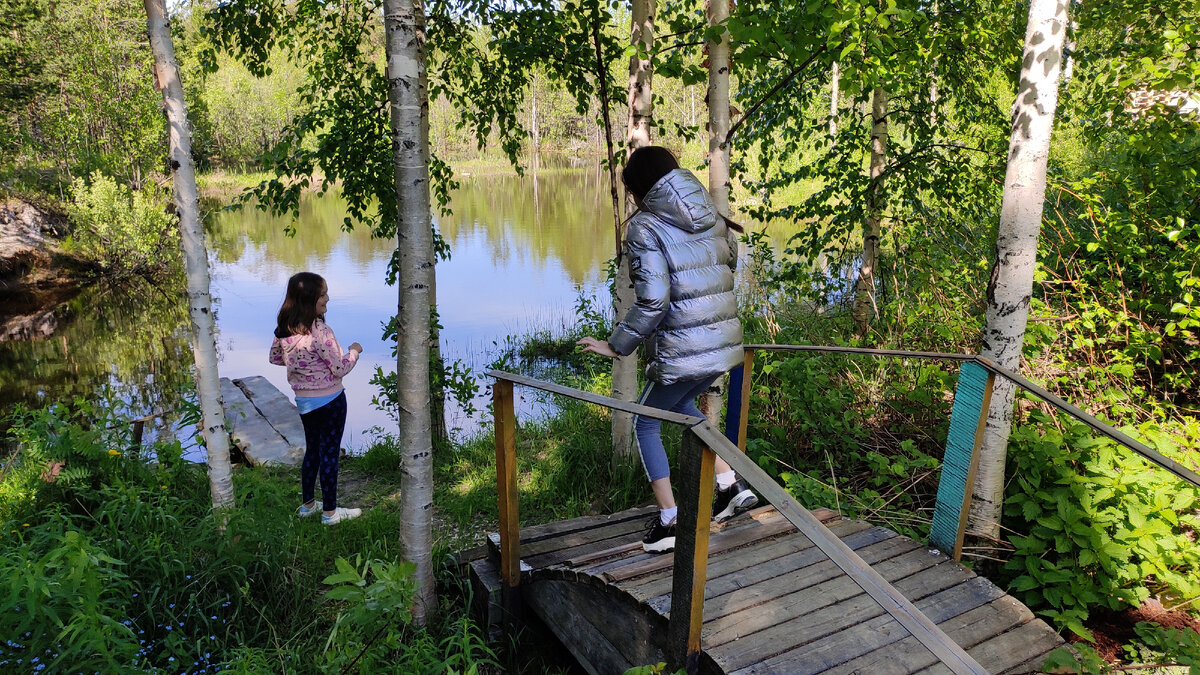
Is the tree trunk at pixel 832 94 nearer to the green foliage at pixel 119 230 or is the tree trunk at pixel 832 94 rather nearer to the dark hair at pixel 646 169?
the dark hair at pixel 646 169

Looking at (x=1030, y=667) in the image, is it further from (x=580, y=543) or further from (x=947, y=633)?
(x=580, y=543)

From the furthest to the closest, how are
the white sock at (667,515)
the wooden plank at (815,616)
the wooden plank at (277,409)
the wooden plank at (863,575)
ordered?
the wooden plank at (277,409) → the white sock at (667,515) → the wooden plank at (815,616) → the wooden plank at (863,575)

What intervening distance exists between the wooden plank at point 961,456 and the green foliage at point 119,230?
17.4 m

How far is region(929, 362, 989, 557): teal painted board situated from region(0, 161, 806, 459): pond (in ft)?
15.8

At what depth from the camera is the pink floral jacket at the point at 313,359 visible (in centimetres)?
425

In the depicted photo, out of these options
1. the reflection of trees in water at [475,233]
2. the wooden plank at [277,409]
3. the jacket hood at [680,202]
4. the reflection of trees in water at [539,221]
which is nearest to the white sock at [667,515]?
the jacket hood at [680,202]

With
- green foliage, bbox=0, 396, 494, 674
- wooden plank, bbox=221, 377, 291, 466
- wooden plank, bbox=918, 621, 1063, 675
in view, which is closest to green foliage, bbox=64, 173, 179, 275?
wooden plank, bbox=221, 377, 291, 466

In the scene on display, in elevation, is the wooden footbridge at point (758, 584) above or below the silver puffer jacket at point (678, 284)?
below

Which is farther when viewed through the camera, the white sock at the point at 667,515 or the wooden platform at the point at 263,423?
the wooden platform at the point at 263,423

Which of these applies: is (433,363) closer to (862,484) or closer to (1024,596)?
(862,484)

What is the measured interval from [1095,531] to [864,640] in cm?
126

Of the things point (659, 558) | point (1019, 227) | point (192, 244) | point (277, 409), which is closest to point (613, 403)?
point (659, 558)

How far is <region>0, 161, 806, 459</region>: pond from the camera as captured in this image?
982 cm

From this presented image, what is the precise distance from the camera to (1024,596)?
10.4 ft
